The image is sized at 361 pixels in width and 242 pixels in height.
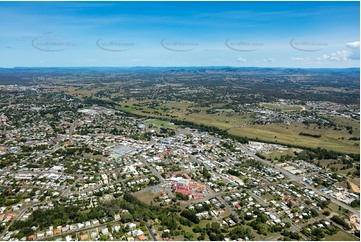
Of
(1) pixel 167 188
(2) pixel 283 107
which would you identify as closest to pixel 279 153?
(1) pixel 167 188

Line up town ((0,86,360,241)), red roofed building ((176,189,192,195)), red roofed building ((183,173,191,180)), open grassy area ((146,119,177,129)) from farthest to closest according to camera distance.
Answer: open grassy area ((146,119,177,129)) < red roofed building ((183,173,191,180)) < red roofed building ((176,189,192,195)) < town ((0,86,360,241))

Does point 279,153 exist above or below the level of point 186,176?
below

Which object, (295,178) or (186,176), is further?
(295,178)

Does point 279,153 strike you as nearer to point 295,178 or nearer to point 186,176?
point 295,178

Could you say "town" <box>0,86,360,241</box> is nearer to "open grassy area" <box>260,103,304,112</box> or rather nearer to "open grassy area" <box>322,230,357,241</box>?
"open grassy area" <box>322,230,357,241</box>

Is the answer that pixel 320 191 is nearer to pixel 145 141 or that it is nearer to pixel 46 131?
pixel 145 141

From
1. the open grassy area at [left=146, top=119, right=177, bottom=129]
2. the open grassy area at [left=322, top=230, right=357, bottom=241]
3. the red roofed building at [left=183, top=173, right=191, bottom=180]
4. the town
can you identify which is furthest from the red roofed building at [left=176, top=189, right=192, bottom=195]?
the open grassy area at [left=146, top=119, right=177, bottom=129]

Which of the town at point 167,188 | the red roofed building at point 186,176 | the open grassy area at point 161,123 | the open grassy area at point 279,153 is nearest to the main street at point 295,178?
the town at point 167,188

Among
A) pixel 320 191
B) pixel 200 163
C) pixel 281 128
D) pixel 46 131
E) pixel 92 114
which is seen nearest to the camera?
pixel 320 191

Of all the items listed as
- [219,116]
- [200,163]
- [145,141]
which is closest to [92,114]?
[145,141]
